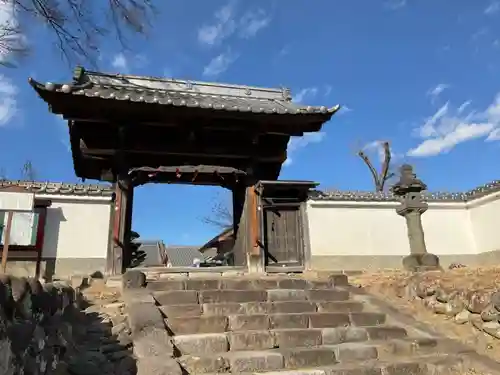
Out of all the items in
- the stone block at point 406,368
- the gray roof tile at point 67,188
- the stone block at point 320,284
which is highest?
the gray roof tile at point 67,188

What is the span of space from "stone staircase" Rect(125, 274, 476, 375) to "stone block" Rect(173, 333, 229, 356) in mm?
11

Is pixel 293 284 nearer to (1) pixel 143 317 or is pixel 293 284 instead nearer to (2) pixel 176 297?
(2) pixel 176 297

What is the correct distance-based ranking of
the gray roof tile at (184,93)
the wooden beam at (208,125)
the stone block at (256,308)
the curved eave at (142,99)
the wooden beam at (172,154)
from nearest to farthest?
the stone block at (256,308)
the curved eave at (142,99)
the gray roof tile at (184,93)
the wooden beam at (208,125)
the wooden beam at (172,154)

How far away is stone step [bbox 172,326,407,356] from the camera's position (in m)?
→ 4.81

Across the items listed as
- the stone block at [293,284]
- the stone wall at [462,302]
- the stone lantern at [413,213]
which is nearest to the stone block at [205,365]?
the stone block at [293,284]

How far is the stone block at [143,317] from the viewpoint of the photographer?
15.5 ft

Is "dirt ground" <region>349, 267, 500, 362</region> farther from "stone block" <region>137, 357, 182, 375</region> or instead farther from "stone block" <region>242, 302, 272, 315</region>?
"stone block" <region>137, 357, 182, 375</region>

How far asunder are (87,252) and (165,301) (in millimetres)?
4430

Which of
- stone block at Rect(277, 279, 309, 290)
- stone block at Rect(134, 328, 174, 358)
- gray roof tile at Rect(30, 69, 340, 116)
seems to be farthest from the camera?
gray roof tile at Rect(30, 69, 340, 116)

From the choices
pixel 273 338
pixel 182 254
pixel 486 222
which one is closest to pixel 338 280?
pixel 273 338

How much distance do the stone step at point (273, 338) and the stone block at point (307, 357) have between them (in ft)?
1.16

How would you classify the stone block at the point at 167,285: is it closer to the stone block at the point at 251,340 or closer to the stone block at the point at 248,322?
the stone block at the point at 248,322

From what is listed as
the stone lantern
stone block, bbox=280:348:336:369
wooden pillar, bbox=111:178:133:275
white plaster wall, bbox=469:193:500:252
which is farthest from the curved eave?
stone block, bbox=280:348:336:369

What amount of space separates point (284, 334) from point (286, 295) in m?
1.51
